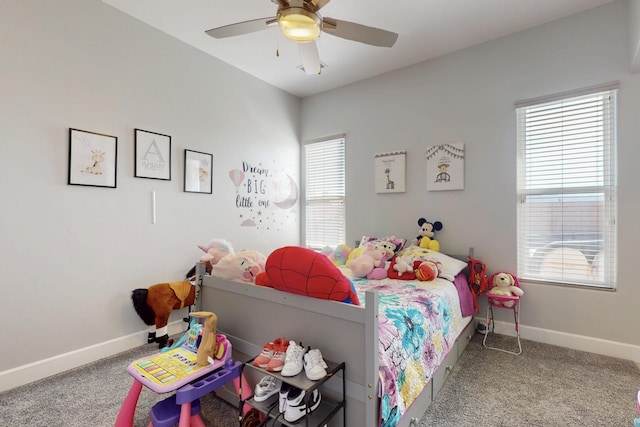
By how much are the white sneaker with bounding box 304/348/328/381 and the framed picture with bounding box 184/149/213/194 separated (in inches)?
89.3

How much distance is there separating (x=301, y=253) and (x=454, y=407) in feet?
4.35

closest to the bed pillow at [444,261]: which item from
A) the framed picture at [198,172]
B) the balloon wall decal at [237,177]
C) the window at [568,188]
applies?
the window at [568,188]

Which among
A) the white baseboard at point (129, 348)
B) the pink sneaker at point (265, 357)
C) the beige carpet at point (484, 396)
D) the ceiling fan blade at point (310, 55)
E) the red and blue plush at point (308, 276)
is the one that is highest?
the ceiling fan blade at point (310, 55)

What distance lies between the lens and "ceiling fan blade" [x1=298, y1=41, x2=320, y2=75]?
1.99 m

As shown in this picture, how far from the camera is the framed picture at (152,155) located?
8.54 ft

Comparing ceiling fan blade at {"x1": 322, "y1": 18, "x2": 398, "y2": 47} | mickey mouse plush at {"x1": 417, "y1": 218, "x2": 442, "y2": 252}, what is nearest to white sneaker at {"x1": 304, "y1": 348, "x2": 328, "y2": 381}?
ceiling fan blade at {"x1": 322, "y1": 18, "x2": 398, "y2": 47}

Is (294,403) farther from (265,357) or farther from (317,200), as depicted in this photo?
(317,200)

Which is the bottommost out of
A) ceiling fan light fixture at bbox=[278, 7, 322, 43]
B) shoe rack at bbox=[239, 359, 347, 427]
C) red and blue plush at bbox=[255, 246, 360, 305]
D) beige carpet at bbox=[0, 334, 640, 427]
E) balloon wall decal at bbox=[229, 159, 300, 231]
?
beige carpet at bbox=[0, 334, 640, 427]

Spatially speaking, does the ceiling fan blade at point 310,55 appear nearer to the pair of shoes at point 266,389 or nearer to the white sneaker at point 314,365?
the white sneaker at point 314,365

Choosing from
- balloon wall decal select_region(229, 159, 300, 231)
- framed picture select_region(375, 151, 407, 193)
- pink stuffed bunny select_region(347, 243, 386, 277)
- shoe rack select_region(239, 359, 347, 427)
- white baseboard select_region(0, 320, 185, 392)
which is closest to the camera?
shoe rack select_region(239, 359, 347, 427)

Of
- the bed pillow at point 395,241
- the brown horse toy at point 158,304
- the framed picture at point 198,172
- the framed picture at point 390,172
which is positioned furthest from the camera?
the framed picture at point 390,172

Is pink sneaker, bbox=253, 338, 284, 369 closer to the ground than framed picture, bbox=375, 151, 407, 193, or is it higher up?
closer to the ground

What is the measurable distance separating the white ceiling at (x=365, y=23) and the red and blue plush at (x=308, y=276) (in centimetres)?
202

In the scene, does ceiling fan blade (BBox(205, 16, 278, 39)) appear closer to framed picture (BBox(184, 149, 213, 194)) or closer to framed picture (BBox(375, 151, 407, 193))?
framed picture (BBox(184, 149, 213, 194))
